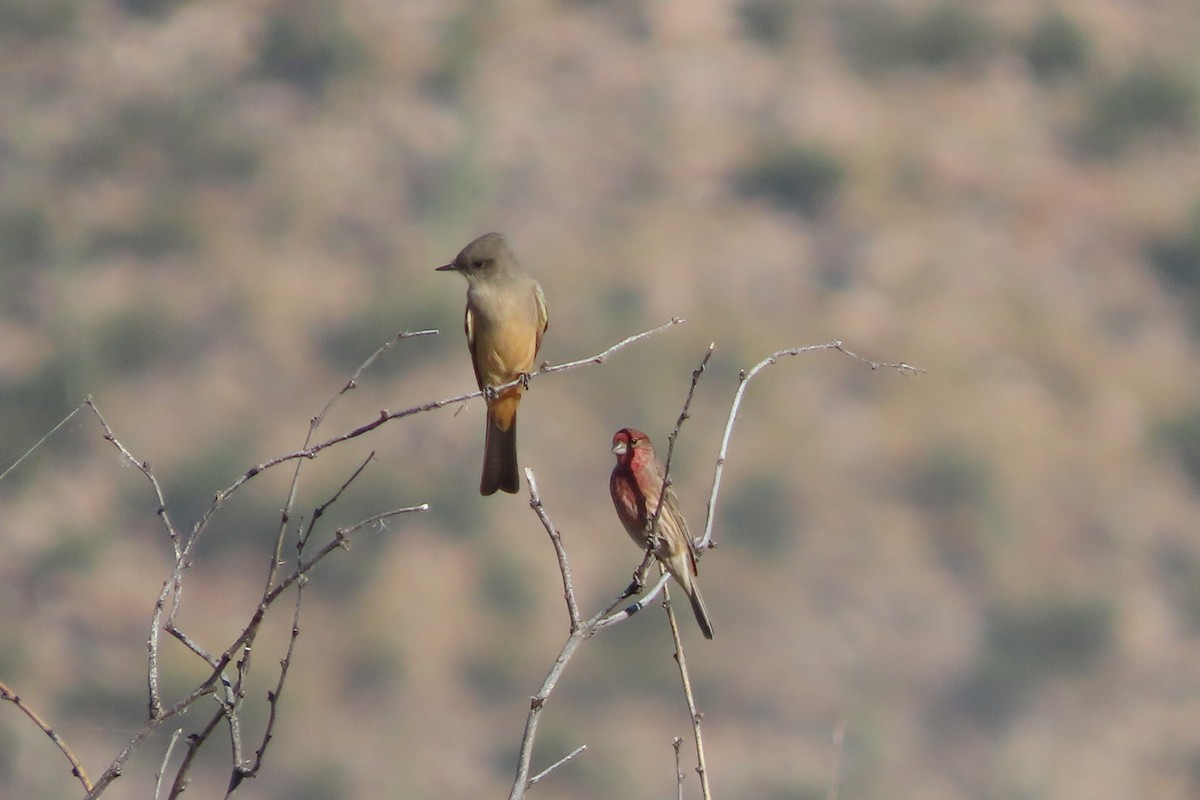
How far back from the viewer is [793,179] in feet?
81.6

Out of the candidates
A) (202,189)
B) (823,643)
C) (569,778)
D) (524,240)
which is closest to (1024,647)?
(823,643)

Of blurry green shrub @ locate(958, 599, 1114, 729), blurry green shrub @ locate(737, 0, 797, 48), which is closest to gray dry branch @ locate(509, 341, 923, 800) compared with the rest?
blurry green shrub @ locate(958, 599, 1114, 729)

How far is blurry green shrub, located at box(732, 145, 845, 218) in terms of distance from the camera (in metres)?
24.6

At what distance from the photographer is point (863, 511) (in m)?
21.1

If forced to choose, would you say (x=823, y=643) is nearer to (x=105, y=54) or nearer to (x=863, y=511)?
(x=863, y=511)

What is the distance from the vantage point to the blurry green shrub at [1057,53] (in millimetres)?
26609

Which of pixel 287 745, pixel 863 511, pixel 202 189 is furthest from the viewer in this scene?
pixel 202 189

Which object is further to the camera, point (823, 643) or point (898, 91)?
point (898, 91)

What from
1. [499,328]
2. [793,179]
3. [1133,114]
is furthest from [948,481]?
[499,328]

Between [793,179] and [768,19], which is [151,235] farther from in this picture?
[768,19]

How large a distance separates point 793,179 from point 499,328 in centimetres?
1980

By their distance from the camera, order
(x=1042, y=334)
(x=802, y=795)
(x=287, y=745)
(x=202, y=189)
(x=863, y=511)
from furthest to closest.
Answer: (x=202, y=189)
(x=1042, y=334)
(x=863, y=511)
(x=287, y=745)
(x=802, y=795)

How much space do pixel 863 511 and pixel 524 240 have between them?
20.0 feet

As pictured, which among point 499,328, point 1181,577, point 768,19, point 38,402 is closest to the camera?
point 499,328
